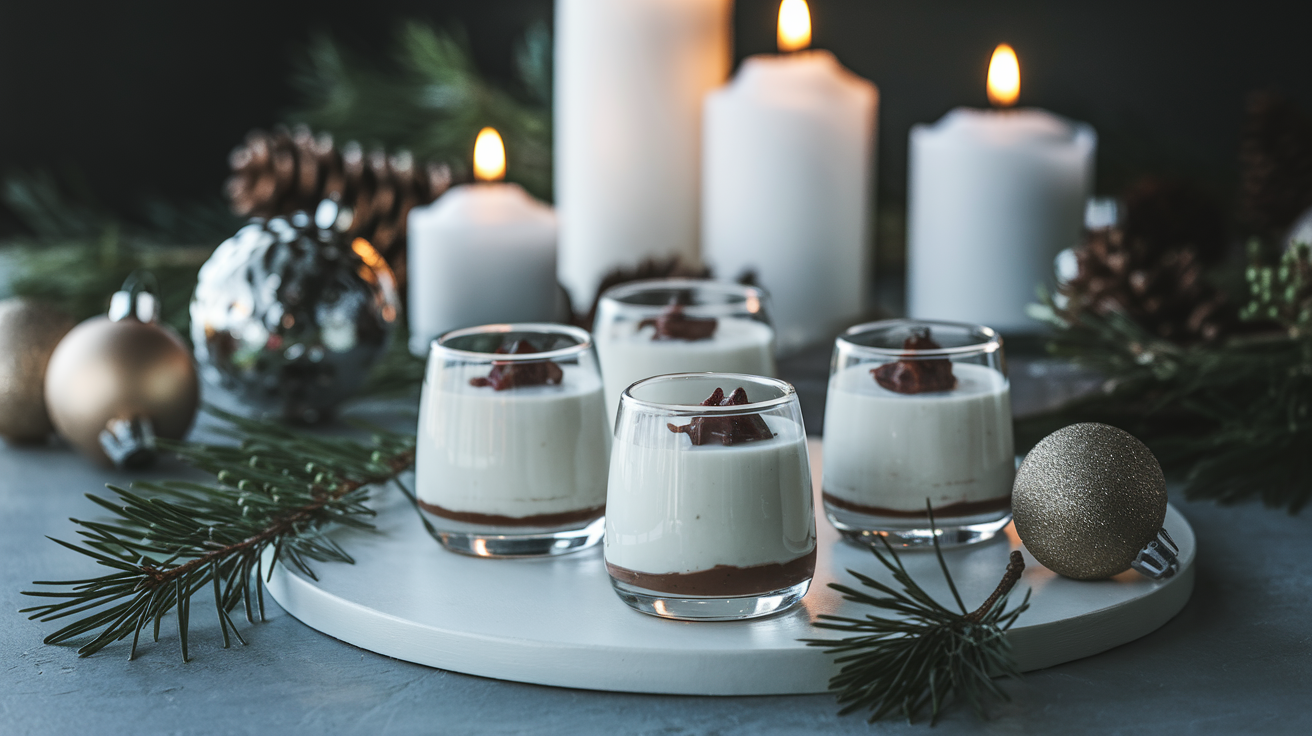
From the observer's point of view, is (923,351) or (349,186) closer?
(923,351)

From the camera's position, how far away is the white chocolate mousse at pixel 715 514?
53 centimetres

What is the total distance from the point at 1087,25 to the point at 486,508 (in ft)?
4.38

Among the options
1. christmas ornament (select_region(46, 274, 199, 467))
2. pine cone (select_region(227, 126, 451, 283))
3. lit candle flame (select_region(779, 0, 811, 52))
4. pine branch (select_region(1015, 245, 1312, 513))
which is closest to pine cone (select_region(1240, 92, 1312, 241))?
pine branch (select_region(1015, 245, 1312, 513))

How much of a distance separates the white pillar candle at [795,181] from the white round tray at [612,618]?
46 centimetres

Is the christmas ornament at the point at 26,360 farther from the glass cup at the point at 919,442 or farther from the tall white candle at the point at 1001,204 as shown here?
the tall white candle at the point at 1001,204

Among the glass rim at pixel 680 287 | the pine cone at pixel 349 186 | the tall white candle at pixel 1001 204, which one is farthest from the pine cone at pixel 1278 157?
the pine cone at pixel 349 186

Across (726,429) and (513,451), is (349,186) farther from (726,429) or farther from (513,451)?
(726,429)

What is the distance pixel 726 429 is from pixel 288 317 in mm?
470

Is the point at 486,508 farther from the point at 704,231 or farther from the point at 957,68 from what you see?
the point at 957,68

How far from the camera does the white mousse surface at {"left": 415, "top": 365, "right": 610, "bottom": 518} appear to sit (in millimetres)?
628

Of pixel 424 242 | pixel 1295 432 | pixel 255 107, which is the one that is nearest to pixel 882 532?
pixel 1295 432

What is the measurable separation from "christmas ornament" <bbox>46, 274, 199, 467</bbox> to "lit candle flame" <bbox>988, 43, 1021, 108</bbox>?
658mm

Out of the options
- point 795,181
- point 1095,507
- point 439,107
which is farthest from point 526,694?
point 439,107

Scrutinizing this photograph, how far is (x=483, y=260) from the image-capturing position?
39.5 inches
